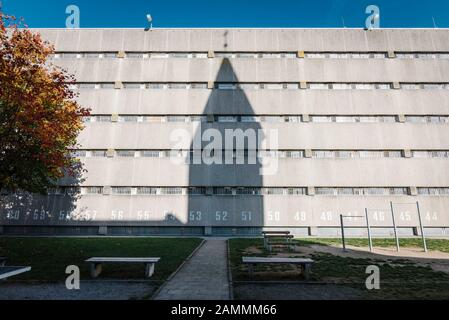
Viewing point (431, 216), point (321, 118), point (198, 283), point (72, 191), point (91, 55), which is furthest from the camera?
point (91, 55)

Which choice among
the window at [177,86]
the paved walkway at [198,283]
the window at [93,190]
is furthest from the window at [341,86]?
the window at [93,190]

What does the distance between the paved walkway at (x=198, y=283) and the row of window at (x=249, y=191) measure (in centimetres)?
1490

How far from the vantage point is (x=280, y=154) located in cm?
2627

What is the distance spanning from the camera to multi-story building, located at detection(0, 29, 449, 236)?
2527 centimetres

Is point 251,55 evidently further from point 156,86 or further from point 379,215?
point 379,215

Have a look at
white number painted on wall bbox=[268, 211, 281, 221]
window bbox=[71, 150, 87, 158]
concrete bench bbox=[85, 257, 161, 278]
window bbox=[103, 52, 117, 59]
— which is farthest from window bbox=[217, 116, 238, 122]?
concrete bench bbox=[85, 257, 161, 278]

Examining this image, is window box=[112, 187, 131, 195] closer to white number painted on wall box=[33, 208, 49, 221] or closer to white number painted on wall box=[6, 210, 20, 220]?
white number painted on wall box=[33, 208, 49, 221]

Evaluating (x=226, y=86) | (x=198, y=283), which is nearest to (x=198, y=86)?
(x=226, y=86)

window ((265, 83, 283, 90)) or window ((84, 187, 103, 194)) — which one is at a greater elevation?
window ((265, 83, 283, 90))

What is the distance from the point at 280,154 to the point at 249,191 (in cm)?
450

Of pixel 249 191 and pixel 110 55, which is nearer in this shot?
pixel 249 191

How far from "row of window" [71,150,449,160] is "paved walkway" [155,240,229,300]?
1585cm

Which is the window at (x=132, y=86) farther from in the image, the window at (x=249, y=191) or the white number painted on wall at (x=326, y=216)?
the white number painted on wall at (x=326, y=216)
